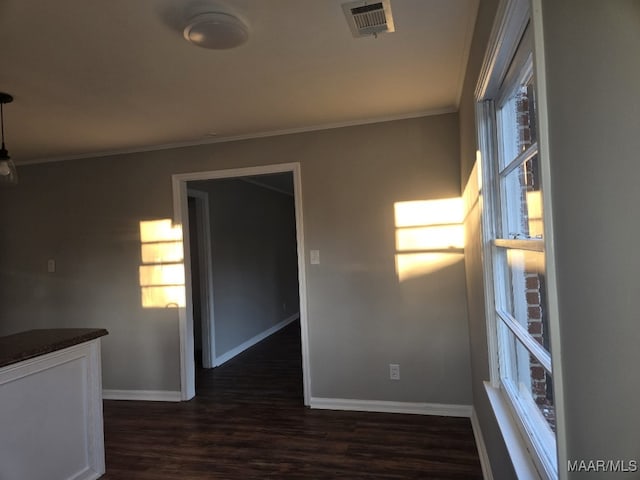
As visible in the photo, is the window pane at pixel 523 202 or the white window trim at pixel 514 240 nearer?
the white window trim at pixel 514 240

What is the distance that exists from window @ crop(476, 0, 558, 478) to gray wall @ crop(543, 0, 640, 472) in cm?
10

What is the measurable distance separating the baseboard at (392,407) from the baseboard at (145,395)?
1.32m

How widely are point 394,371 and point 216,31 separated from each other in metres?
2.66

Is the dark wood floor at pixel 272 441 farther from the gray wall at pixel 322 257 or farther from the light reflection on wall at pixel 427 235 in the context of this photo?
the light reflection on wall at pixel 427 235

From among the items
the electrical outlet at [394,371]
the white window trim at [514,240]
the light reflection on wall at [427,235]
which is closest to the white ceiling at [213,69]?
the white window trim at [514,240]

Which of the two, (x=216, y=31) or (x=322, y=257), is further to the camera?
(x=322, y=257)

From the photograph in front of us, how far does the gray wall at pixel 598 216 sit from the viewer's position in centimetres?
67

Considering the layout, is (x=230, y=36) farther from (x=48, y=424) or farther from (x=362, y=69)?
(x=48, y=424)

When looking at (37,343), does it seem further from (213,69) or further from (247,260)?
(247,260)

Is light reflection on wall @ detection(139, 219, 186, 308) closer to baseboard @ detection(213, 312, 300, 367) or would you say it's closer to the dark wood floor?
the dark wood floor

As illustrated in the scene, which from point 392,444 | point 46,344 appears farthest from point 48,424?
point 392,444

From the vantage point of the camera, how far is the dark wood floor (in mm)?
2420

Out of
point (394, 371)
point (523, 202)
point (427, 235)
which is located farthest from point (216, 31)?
point (394, 371)

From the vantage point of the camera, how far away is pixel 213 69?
2.17 meters
